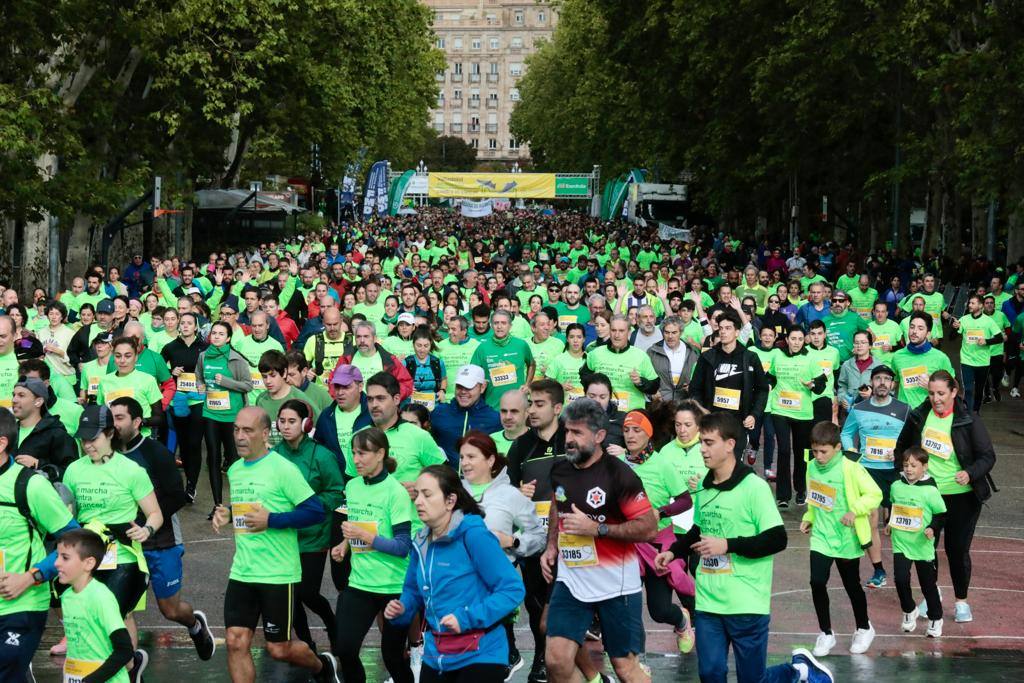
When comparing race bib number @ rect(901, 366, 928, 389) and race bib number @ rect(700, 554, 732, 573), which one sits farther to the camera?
race bib number @ rect(901, 366, 928, 389)

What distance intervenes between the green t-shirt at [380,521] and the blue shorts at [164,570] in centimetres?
165

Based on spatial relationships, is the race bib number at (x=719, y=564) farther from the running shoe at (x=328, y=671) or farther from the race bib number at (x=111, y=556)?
the race bib number at (x=111, y=556)

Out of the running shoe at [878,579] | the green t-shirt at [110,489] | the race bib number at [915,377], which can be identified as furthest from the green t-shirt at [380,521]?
the race bib number at [915,377]

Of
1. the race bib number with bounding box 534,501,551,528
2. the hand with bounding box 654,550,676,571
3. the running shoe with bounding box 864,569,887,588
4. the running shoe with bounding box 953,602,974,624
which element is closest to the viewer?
the hand with bounding box 654,550,676,571

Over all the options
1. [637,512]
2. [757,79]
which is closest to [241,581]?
[637,512]

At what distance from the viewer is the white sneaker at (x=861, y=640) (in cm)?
1030

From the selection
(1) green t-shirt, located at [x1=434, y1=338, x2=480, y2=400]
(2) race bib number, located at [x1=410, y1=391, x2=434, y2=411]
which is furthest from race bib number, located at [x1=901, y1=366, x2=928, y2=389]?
(2) race bib number, located at [x1=410, y1=391, x2=434, y2=411]

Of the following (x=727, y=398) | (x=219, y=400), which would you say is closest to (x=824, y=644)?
(x=727, y=398)

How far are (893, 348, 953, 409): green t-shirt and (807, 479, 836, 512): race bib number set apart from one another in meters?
4.57

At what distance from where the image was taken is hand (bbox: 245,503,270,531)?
8508 millimetres

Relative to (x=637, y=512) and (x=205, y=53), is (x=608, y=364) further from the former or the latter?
(x=205, y=53)

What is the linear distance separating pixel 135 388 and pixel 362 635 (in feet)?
16.2

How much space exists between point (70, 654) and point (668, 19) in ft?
116

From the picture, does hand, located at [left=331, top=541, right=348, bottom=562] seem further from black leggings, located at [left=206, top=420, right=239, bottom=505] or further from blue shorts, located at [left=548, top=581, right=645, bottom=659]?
black leggings, located at [left=206, top=420, right=239, bottom=505]
